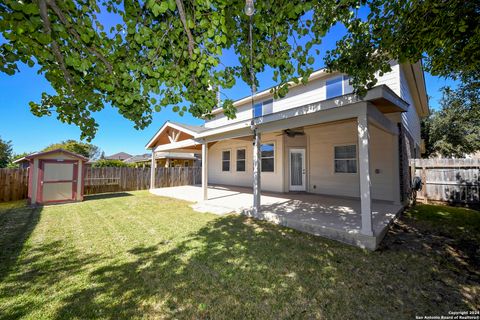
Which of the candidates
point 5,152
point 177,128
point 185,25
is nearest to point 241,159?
point 177,128

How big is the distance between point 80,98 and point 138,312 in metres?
3.16

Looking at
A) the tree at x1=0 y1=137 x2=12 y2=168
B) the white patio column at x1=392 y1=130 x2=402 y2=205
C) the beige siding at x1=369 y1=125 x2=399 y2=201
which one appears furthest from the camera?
the tree at x1=0 y1=137 x2=12 y2=168

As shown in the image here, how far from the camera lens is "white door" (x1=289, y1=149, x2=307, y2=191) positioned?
9883 millimetres

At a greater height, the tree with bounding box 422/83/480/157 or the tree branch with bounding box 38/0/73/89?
the tree with bounding box 422/83/480/157

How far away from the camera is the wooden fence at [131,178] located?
11750mm

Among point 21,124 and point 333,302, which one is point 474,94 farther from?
point 21,124

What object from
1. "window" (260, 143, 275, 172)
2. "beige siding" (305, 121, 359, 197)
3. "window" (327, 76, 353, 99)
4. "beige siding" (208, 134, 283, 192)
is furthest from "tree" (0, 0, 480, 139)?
"window" (260, 143, 275, 172)

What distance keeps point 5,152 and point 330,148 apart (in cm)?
4003

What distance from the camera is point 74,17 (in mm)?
2508

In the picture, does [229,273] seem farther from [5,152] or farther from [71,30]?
[5,152]

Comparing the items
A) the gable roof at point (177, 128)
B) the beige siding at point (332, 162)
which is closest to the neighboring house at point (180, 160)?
the gable roof at point (177, 128)

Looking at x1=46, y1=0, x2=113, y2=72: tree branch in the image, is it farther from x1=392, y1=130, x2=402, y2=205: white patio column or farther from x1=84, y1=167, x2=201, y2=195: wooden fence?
x1=84, y1=167, x2=201, y2=195: wooden fence

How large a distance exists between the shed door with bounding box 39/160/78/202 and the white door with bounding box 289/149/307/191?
33.9 feet

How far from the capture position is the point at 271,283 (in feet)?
9.35
